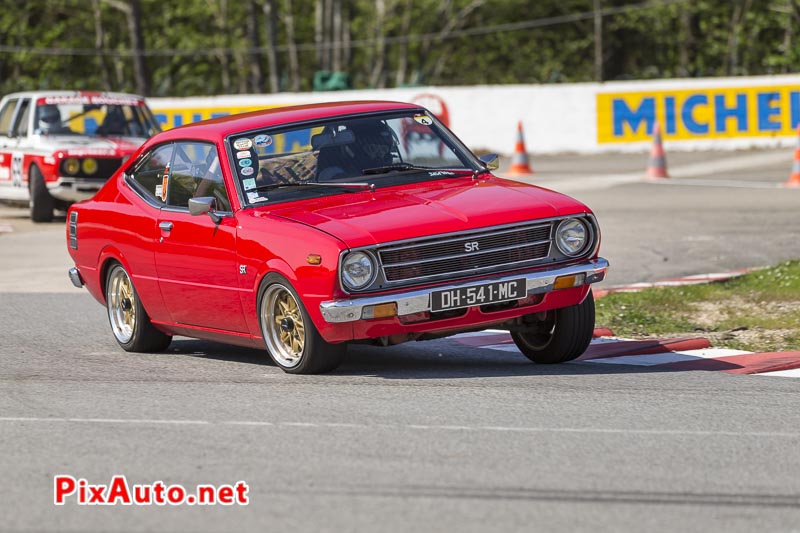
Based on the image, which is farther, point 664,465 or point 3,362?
point 3,362

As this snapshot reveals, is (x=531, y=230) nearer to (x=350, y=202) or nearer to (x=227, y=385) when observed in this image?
(x=350, y=202)

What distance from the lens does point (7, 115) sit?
69.8 feet

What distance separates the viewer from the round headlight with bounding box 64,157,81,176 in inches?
776

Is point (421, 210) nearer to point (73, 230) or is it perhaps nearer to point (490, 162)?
point (490, 162)

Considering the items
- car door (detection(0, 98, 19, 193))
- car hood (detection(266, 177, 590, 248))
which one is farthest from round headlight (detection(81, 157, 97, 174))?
car hood (detection(266, 177, 590, 248))

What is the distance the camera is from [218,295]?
340 inches

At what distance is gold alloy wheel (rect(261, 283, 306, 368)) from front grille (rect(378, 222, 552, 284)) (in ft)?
2.03

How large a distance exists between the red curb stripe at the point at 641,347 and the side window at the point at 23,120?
1321cm

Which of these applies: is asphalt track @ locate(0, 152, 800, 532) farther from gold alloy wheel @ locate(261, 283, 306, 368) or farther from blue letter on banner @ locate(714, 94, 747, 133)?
blue letter on banner @ locate(714, 94, 747, 133)

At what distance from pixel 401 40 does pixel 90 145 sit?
95.7 ft

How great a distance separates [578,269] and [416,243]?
38.0 inches

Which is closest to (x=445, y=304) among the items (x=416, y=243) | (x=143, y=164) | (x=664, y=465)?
(x=416, y=243)

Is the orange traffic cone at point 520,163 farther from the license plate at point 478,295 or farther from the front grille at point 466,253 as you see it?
the license plate at point 478,295

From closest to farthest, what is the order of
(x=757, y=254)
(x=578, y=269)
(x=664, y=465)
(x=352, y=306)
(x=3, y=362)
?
1. (x=664, y=465)
2. (x=352, y=306)
3. (x=578, y=269)
4. (x=3, y=362)
5. (x=757, y=254)
